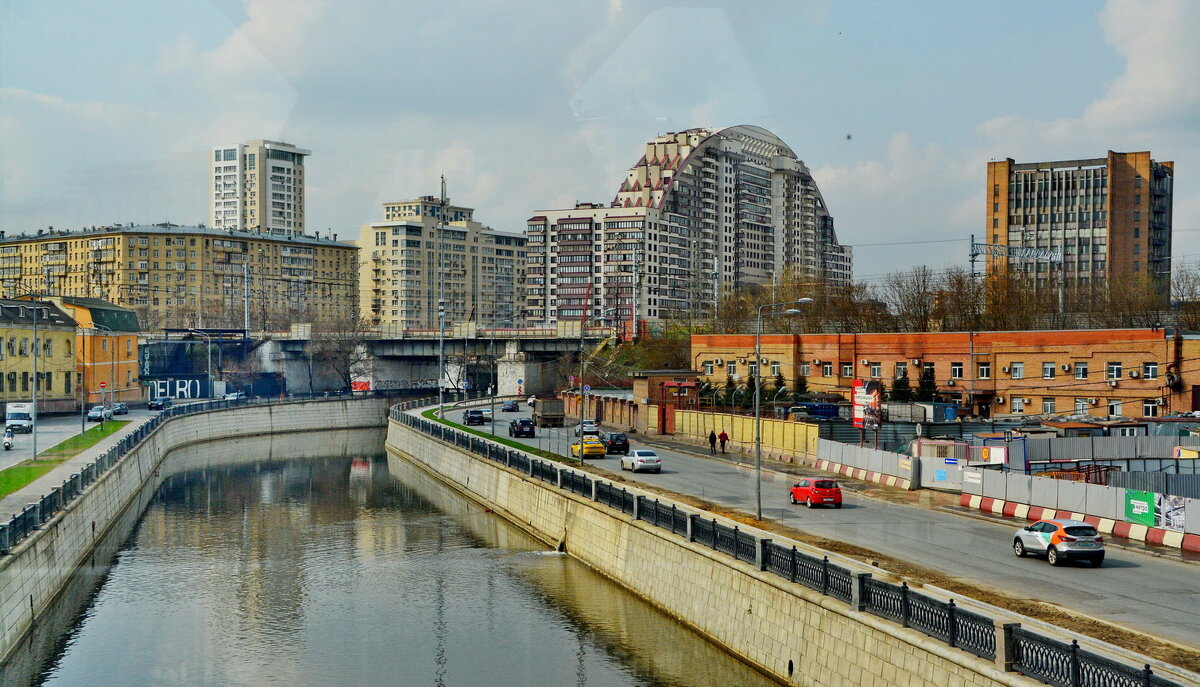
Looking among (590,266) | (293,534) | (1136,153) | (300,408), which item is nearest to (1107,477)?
(293,534)

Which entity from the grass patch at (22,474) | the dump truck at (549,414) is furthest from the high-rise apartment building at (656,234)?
the grass patch at (22,474)

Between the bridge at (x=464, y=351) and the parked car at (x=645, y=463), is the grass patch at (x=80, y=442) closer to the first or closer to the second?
the parked car at (x=645, y=463)

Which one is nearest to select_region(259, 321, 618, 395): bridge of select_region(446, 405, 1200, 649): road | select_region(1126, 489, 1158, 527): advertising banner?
select_region(446, 405, 1200, 649): road

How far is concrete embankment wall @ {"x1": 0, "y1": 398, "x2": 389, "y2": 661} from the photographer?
30984 mm

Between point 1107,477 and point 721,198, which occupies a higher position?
point 721,198

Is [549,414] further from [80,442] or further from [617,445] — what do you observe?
[80,442]

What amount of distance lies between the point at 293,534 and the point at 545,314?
14560 centimetres

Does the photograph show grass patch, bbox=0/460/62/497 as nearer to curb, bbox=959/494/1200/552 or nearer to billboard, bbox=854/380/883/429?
billboard, bbox=854/380/883/429

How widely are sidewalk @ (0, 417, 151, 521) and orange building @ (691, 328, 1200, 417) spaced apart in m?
32.0

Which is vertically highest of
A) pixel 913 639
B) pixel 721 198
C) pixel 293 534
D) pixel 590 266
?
pixel 721 198

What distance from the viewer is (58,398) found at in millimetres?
89062

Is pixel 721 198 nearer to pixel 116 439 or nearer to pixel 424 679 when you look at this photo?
pixel 116 439

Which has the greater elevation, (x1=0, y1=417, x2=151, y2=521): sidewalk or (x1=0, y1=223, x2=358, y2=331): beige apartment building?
(x1=0, y1=223, x2=358, y2=331): beige apartment building

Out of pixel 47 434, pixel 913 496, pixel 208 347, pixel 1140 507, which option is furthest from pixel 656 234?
pixel 1140 507
